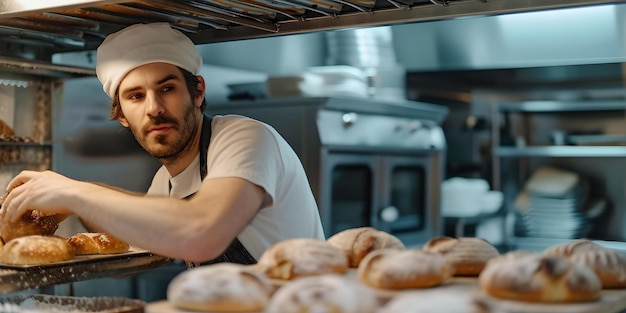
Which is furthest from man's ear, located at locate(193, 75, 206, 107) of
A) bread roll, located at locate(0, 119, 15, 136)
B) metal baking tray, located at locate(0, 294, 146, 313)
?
bread roll, located at locate(0, 119, 15, 136)

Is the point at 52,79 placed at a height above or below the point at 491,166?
above

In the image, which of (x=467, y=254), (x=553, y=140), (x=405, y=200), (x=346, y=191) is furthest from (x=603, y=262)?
(x=553, y=140)

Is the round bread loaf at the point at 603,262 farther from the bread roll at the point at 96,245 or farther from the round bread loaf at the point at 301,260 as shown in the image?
the bread roll at the point at 96,245

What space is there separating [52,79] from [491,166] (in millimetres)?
2668

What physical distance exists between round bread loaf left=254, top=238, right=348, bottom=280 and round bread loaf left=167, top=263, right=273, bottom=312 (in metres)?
0.12

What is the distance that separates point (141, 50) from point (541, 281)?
3.78 ft

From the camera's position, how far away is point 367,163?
140 inches

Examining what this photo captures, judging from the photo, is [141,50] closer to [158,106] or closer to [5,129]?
[158,106]

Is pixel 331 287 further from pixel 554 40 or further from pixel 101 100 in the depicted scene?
pixel 554 40

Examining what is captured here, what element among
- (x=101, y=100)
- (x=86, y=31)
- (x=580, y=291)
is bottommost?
(x=580, y=291)

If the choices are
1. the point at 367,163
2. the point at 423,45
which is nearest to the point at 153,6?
the point at 367,163

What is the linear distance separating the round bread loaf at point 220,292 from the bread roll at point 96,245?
2.88ft

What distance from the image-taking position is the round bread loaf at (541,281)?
1.02 meters

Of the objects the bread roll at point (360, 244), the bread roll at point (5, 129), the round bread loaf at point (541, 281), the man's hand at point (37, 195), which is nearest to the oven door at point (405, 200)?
the bread roll at point (5, 129)
